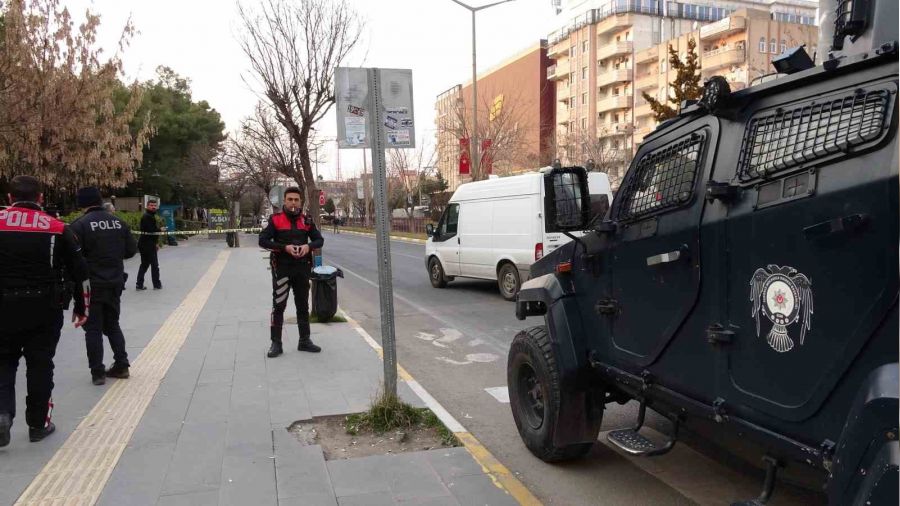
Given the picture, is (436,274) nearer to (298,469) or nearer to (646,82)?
(298,469)

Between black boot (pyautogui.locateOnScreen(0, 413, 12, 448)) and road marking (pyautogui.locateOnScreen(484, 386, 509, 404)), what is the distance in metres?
3.77

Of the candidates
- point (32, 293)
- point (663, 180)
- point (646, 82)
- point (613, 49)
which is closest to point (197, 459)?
point (32, 293)

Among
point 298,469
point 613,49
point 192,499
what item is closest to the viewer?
point 192,499

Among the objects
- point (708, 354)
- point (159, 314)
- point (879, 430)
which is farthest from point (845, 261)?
point (159, 314)

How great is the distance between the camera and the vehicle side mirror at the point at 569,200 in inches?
155

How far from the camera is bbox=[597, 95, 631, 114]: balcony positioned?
210ft

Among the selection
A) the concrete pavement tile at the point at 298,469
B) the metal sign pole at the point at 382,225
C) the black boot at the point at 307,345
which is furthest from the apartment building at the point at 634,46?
the concrete pavement tile at the point at 298,469

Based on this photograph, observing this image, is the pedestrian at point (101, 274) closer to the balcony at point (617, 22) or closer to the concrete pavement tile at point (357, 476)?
the concrete pavement tile at point (357, 476)

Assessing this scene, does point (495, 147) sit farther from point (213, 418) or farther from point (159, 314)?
point (213, 418)

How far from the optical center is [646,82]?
6266 cm

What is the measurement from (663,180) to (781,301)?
1093 mm

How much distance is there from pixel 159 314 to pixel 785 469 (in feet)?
32.9

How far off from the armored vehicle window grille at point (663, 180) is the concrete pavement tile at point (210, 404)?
3583 millimetres

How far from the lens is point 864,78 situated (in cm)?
229
